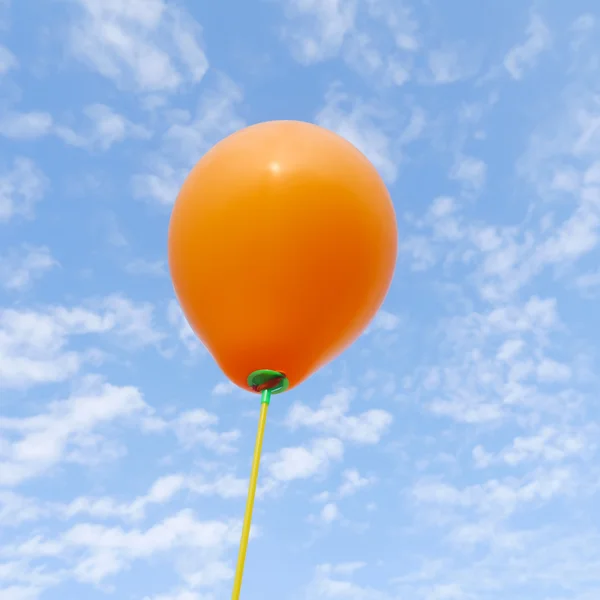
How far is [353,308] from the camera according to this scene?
456 centimetres

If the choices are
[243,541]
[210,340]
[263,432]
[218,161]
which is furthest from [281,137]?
[243,541]

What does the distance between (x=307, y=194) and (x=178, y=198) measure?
42.1 inches

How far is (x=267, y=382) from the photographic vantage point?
4367 millimetres

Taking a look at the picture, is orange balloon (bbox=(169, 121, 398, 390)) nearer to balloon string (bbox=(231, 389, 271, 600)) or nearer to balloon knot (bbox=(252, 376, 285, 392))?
balloon knot (bbox=(252, 376, 285, 392))

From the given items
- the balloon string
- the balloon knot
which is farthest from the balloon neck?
the balloon string

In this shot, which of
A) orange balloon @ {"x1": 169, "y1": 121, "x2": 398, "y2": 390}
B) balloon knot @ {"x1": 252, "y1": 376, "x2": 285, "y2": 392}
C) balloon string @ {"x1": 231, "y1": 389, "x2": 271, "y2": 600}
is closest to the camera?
balloon string @ {"x1": 231, "y1": 389, "x2": 271, "y2": 600}

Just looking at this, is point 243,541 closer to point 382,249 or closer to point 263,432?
point 263,432

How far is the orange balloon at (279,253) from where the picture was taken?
4.25 meters

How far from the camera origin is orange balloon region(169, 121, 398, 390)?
4254mm

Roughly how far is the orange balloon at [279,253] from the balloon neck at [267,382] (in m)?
0.04

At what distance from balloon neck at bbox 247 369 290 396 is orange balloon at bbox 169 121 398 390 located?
4 centimetres

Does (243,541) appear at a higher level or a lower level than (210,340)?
lower

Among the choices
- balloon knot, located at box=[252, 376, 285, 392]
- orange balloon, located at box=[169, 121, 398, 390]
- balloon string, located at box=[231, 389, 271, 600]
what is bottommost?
balloon string, located at box=[231, 389, 271, 600]

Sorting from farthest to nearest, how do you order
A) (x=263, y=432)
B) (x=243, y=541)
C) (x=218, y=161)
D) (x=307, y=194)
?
(x=218, y=161) < (x=307, y=194) < (x=263, y=432) < (x=243, y=541)
